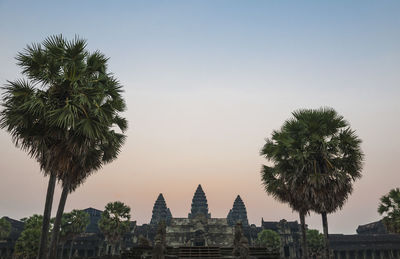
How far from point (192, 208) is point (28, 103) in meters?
103

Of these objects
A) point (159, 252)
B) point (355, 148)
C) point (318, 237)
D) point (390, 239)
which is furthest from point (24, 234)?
point (390, 239)

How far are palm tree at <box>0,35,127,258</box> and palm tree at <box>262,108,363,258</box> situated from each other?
10167 millimetres

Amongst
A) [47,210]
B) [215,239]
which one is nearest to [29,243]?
[215,239]

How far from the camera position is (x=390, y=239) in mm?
56844

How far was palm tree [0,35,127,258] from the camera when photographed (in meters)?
9.65

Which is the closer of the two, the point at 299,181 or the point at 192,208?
the point at 299,181

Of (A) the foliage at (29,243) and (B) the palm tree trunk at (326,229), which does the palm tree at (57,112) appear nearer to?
(B) the palm tree trunk at (326,229)

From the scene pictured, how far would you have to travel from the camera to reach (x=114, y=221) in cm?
3797

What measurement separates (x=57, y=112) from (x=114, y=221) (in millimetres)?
32304

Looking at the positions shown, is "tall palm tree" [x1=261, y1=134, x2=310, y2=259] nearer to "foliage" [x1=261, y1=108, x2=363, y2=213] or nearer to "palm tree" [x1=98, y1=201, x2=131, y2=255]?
"foliage" [x1=261, y1=108, x2=363, y2=213]

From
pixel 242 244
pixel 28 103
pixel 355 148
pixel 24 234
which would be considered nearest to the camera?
pixel 28 103

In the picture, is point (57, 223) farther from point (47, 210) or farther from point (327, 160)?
point (327, 160)

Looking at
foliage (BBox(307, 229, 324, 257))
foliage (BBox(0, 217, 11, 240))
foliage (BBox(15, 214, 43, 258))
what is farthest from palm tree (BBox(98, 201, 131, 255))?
foliage (BBox(307, 229, 324, 257))

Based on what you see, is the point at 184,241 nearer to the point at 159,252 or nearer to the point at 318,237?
the point at 318,237
